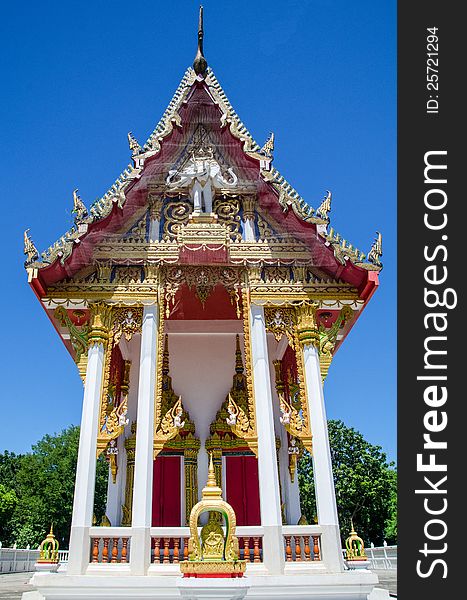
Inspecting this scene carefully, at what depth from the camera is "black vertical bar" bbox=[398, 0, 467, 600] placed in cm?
512

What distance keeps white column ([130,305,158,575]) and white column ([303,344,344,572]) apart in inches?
90.9

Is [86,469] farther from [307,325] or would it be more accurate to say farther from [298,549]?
[307,325]

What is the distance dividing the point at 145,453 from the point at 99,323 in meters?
2.12

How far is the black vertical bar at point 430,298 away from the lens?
5.12 m

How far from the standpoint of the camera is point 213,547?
6.13 meters

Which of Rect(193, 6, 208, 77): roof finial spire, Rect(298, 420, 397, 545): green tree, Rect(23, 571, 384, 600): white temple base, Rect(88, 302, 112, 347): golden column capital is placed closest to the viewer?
Rect(23, 571, 384, 600): white temple base

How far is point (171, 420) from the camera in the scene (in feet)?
25.0

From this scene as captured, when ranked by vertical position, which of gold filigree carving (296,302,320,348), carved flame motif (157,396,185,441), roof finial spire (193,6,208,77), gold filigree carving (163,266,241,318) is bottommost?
carved flame motif (157,396,185,441)

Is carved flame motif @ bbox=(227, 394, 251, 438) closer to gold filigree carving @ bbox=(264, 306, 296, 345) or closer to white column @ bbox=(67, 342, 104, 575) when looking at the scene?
gold filigree carving @ bbox=(264, 306, 296, 345)

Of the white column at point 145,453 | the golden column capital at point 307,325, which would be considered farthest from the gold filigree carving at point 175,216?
the golden column capital at point 307,325

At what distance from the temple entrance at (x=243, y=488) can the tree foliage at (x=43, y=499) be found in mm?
23875

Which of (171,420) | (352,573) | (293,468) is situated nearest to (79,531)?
(171,420)

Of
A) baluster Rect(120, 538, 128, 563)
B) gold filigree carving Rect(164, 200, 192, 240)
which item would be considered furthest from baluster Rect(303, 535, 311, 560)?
gold filigree carving Rect(164, 200, 192, 240)

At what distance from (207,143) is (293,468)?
6.37m
